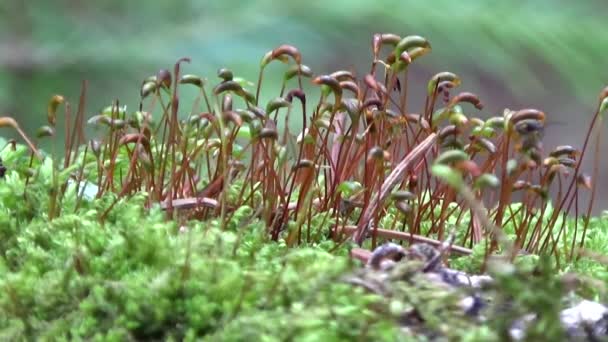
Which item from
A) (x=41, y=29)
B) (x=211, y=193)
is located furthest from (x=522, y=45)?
(x=211, y=193)

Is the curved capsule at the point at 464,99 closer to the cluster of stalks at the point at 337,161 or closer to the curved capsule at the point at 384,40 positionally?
the cluster of stalks at the point at 337,161

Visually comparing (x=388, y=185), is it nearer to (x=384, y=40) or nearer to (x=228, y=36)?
(x=384, y=40)

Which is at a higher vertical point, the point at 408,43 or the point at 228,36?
the point at 228,36

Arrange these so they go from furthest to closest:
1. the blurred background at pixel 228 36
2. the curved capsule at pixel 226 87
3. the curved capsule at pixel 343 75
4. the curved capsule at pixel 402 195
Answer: the blurred background at pixel 228 36, the curved capsule at pixel 343 75, the curved capsule at pixel 226 87, the curved capsule at pixel 402 195

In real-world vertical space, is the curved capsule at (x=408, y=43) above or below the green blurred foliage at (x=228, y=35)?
below

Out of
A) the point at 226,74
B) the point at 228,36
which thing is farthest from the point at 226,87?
the point at 228,36

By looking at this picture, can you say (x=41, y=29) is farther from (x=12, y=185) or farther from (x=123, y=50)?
(x=12, y=185)

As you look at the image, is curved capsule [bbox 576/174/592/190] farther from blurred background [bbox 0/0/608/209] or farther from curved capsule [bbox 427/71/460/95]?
blurred background [bbox 0/0/608/209]

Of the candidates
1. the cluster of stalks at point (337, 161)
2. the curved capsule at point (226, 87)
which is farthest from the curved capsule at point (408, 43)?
the curved capsule at point (226, 87)

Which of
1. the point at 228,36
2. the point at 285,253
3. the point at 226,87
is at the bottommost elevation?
the point at 285,253
